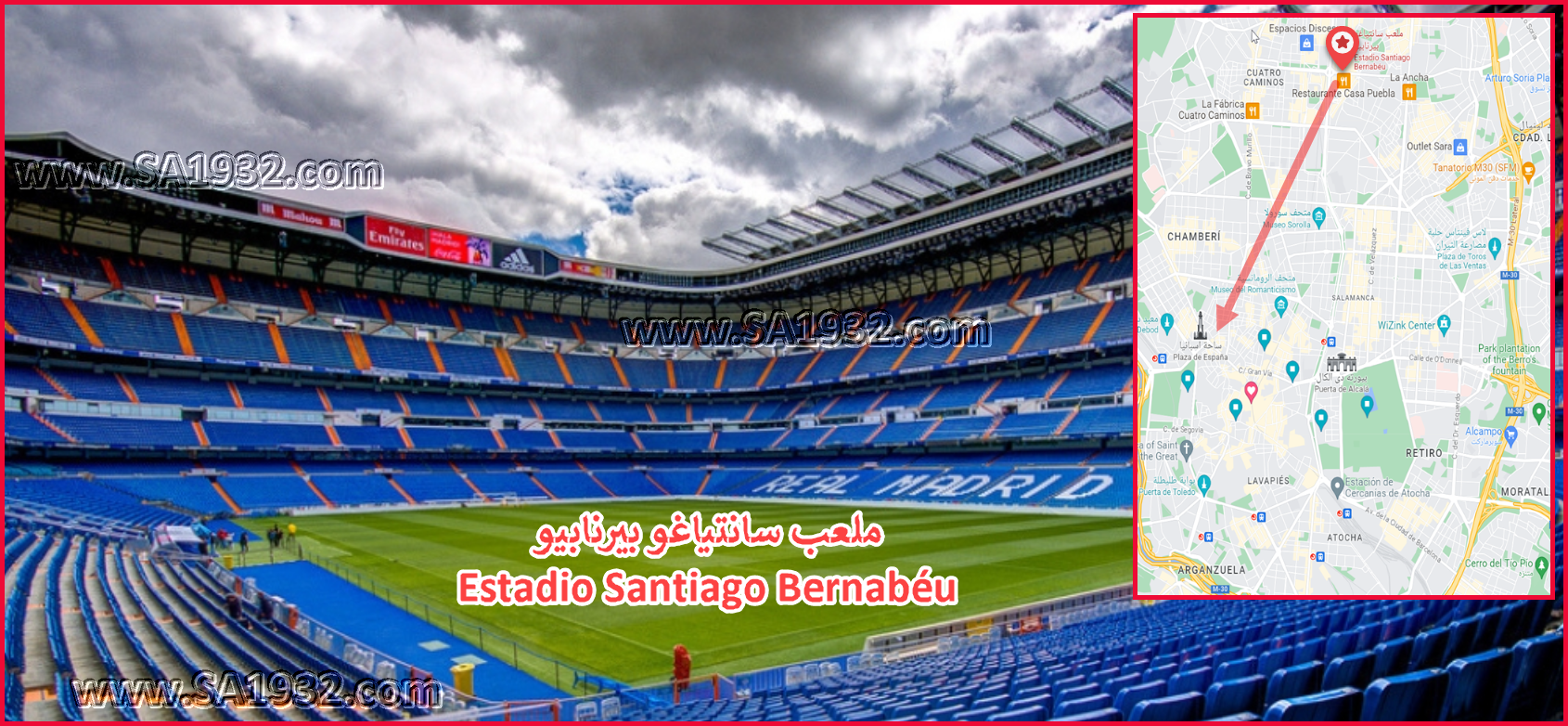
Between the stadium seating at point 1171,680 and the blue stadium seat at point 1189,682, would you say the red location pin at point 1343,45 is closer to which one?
the stadium seating at point 1171,680

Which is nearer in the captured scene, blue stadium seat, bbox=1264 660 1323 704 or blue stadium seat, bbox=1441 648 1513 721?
blue stadium seat, bbox=1441 648 1513 721

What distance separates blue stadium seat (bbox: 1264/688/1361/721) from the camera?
418cm

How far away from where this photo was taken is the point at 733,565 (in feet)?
92.2

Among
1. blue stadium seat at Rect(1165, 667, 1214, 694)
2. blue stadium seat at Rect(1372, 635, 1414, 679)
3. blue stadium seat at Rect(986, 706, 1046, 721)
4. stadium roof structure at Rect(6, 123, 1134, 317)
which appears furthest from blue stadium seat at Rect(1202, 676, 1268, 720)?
stadium roof structure at Rect(6, 123, 1134, 317)

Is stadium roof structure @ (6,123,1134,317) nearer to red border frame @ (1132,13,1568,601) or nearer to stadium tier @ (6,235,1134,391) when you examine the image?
stadium tier @ (6,235,1134,391)

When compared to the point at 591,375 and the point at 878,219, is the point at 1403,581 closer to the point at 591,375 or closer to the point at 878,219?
the point at 878,219

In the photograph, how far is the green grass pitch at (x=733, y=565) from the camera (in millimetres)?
17781

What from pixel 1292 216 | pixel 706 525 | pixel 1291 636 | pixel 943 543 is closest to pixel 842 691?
pixel 1291 636

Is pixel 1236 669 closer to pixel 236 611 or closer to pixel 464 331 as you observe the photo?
pixel 236 611

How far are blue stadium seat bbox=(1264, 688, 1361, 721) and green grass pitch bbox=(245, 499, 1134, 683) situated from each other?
1274 cm

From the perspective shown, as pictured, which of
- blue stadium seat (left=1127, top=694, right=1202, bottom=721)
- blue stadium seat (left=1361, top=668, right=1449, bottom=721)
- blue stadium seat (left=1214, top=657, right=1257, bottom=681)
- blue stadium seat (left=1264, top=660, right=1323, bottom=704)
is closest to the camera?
blue stadium seat (left=1361, top=668, right=1449, bottom=721)

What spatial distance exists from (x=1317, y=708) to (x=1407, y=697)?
0.70 m

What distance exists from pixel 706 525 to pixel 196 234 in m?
43.8

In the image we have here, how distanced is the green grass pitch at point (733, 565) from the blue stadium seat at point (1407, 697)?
12726 millimetres
